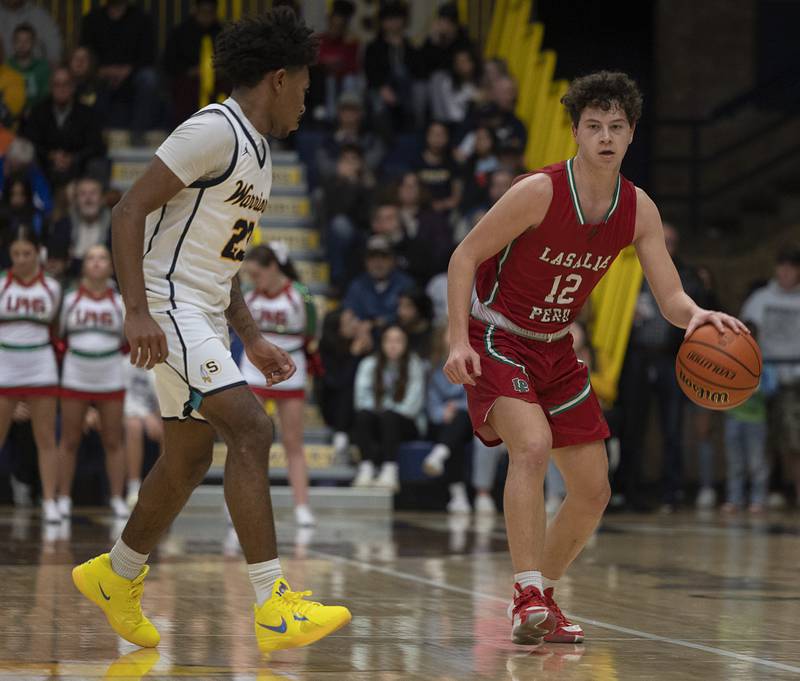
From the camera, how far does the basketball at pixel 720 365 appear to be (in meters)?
5.64

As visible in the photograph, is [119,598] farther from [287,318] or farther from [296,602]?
Result: [287,318]

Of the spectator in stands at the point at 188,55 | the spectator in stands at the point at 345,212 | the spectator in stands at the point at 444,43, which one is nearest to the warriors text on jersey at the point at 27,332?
the spectator in stands at the point at 345,212

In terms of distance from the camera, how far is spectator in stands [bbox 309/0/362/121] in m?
16.8

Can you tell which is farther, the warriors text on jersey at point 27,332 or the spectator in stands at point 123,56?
the spectator in stands at point 123,56

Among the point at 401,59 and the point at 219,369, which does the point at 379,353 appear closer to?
the point at 401,59

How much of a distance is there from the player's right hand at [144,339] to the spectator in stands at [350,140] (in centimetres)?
1039

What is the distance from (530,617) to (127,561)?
1.34m

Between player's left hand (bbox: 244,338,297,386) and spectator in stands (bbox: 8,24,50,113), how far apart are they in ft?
35.9

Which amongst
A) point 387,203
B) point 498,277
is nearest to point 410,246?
point 387,203

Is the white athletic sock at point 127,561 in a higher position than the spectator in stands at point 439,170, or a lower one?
lower

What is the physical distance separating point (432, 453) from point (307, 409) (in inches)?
57.6

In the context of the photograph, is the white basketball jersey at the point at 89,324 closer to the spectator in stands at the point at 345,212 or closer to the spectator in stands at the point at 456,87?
the spectator in stands at the point at 345,212

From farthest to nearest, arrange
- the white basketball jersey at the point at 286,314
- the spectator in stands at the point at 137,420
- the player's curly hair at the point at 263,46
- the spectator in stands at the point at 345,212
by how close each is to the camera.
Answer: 1. the spectator in stands at the point at 345,212
2. the spectator in stands at the point at 137,420
3. the white basketball jersey at the point at 286,314
4. the player's curly hair at the point at 263,46

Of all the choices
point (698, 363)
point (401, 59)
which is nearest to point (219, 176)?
point (698, 363)
